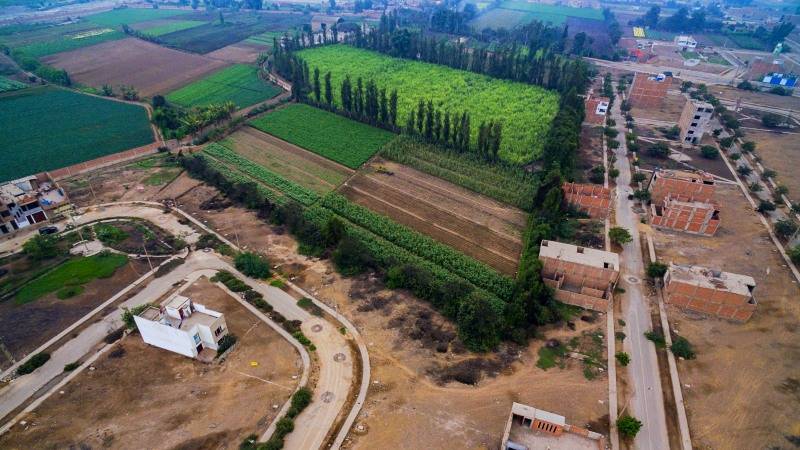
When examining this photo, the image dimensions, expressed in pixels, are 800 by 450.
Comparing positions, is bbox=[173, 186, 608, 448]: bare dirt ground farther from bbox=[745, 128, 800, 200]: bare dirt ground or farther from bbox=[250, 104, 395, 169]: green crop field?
bbox=[745, 128, 800, 200]: bare dirt ground

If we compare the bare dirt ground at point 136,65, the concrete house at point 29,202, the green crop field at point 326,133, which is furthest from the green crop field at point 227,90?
the concrete house at point 29,202

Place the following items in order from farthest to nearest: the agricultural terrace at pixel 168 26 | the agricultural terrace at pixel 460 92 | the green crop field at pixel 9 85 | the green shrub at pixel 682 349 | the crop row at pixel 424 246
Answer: the agricultural terrace at pixel 168 26 → the green crop field at pixel 9 85 → the agricultural terrace at pixel 460 92 → the crop row at pixel 424 246 → the green shrub at pixel 682 349

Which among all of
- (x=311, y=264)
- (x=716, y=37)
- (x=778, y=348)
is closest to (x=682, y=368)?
(x=778, y=348)

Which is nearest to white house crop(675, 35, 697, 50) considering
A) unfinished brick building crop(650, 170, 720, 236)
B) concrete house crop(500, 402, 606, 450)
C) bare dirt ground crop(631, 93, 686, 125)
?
bare dirt ground crop(631, 93, 686, 125)

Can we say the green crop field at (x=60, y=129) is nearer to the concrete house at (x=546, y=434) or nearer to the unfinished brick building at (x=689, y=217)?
the concrete house at (x=546, y=434)

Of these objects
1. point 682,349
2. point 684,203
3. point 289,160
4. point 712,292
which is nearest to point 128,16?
point 289,160

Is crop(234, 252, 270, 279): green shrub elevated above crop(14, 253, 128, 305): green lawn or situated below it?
above

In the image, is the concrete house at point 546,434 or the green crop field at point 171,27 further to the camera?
the green crop field at point 171,27
